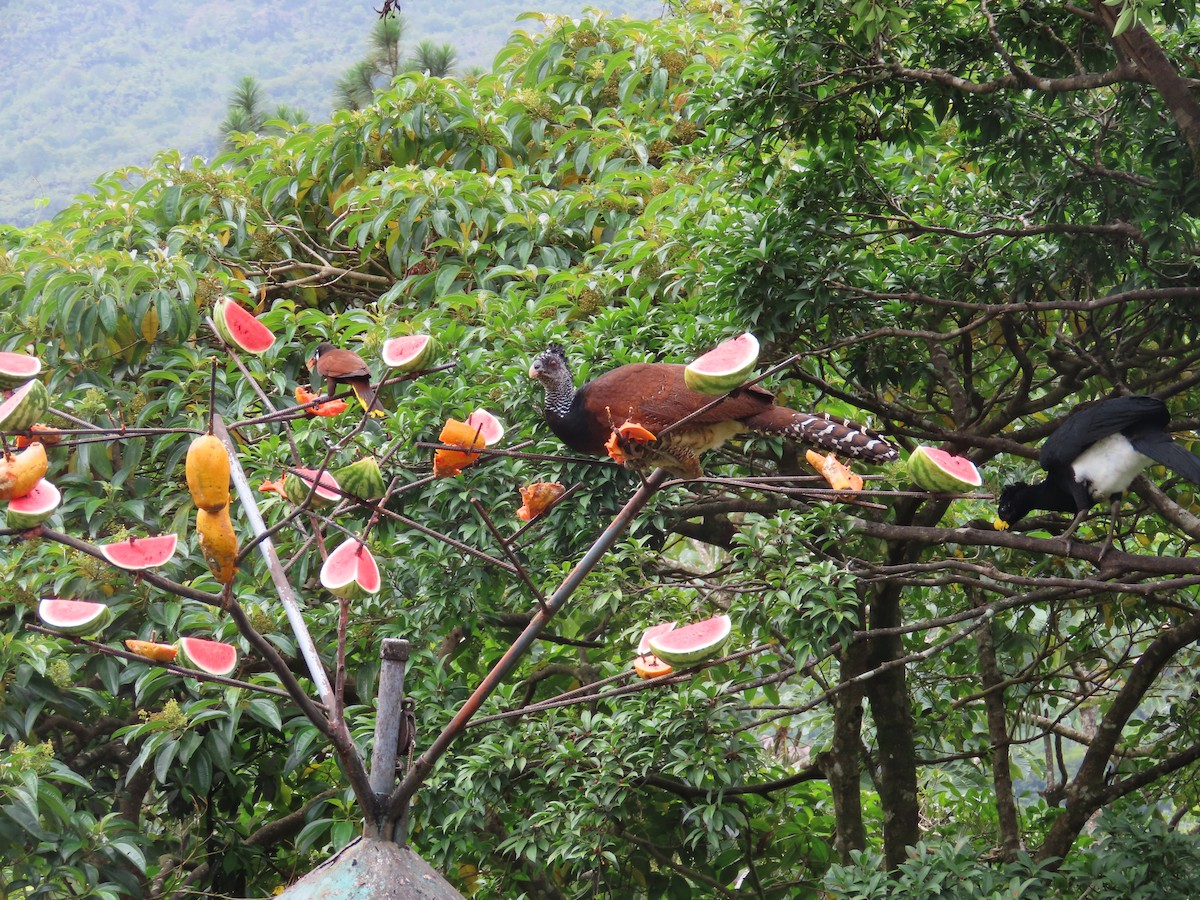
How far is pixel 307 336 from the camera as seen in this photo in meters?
5.69

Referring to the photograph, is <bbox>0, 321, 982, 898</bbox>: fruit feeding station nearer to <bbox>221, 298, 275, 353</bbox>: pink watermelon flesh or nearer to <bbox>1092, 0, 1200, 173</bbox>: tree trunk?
<bbox>221, 298, 275, 353</bbox>: pink watermelon flesh

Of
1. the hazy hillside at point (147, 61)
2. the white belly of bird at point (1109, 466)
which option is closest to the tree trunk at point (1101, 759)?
the white belly of bird at point (1109, 466)

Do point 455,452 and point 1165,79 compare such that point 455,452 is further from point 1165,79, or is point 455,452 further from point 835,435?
point 1165,79

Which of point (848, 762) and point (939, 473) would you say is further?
point (848, 762)

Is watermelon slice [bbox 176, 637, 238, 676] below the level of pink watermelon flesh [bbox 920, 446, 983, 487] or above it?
below

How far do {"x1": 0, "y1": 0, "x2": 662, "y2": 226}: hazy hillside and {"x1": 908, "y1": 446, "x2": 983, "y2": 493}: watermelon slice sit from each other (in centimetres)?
1265

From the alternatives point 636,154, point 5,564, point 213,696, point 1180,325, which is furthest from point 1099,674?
point 5,564

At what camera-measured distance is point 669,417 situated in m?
2.72

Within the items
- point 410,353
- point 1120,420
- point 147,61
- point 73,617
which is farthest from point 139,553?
point 147,61

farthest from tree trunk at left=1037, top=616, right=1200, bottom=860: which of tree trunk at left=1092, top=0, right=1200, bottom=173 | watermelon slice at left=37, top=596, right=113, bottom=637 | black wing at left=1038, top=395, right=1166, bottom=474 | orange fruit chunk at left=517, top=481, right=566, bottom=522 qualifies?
watermelon slice at left=37, top=596, right=113, bottom=637

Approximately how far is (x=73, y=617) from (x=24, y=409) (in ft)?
1.11

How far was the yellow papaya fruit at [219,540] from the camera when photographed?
148 centimetres

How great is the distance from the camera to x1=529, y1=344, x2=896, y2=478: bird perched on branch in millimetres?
2670

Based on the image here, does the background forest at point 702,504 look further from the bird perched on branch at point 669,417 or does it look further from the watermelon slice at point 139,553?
the watermelon slice at point 139,553
